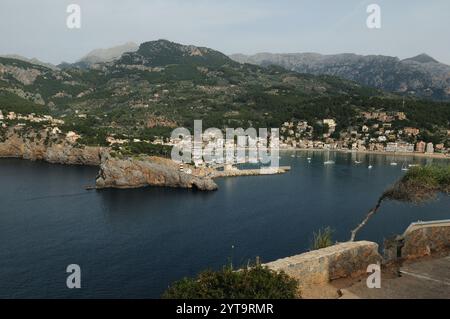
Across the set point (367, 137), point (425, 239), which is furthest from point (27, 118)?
point (425, 239)

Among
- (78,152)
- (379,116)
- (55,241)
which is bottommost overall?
(55,241)

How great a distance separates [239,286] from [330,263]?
4.16 metres

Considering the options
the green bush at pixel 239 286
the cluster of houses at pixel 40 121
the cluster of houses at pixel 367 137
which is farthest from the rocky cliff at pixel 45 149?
the green bush at pixel 239 286

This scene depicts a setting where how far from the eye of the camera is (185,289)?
11.1m

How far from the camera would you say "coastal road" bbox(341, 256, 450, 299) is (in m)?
12.0

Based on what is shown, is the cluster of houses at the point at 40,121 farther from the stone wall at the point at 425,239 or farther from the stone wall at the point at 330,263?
the stone wall at the point at 330,263

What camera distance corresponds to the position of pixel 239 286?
10.5m

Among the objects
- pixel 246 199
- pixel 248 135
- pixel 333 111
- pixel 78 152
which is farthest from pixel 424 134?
pixel 78 152

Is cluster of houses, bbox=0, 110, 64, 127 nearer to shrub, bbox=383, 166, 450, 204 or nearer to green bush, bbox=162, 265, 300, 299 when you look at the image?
shrub, bbox=383, 166, 450, 204

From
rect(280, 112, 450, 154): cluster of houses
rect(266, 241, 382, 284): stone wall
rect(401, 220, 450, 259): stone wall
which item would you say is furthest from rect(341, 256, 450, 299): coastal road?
rect(280, 112, 450, 154): cluster of houses

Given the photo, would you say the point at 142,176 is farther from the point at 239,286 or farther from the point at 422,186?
the point at 239,286

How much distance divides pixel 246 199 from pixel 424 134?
310 feet

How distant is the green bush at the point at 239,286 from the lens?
10453mm
